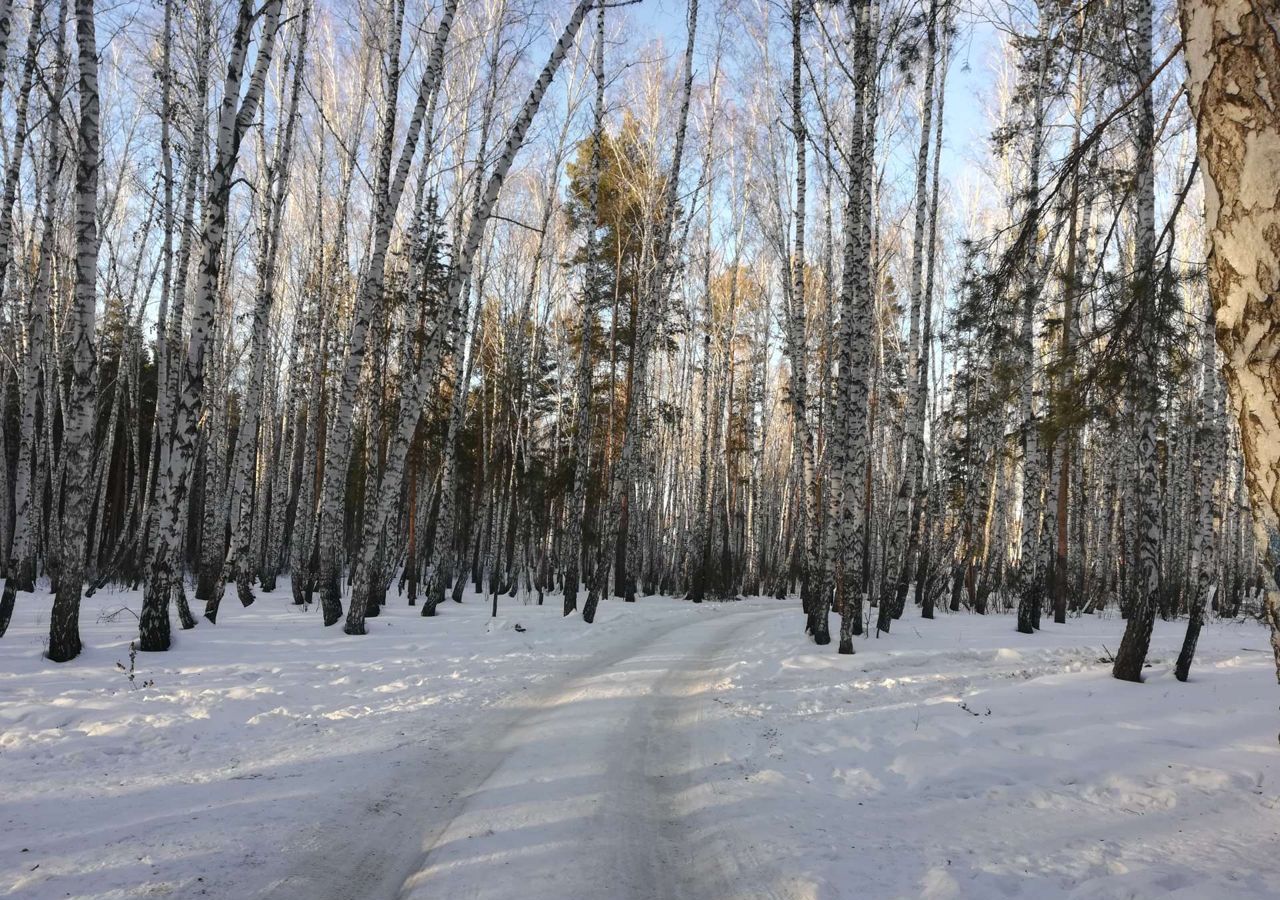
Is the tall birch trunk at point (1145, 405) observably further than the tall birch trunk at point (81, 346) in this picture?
No

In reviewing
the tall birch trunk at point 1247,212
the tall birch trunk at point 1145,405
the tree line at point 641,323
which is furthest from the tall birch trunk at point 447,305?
the tall birch trunk at point 1247,212

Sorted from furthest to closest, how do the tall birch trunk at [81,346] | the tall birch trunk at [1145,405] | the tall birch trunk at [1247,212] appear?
the tall birch trunk at [81,346] < the tall birch trunk at [1145,405] < the tall birch trunk at [1247,212]

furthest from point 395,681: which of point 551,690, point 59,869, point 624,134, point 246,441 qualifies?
point 624,134

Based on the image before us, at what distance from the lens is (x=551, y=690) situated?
7.19m

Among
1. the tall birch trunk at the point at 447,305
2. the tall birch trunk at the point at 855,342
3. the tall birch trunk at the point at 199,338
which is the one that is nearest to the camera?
the tall birch trunk at the point at 199,338

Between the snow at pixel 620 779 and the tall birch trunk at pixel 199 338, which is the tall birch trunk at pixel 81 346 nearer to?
the snow at pixel 620 779

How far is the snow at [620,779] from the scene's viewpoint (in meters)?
3.13

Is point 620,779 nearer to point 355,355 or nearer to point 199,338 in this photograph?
point 199,338

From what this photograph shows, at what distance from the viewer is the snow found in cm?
313

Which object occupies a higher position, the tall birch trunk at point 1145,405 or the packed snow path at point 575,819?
the tall birch trunk at point 1145,405

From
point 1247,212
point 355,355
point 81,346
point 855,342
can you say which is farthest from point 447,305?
point 1247,212

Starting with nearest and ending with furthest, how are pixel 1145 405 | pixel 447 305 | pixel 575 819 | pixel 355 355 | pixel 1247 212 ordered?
1. pixel 1247 212
2. pixel 575 819
3. pixel 1145 405
4. pixel 447 305
5. pixel 355 355

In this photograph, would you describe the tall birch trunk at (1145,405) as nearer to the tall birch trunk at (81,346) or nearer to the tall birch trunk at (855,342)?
the tall birch trunk at (855,342)

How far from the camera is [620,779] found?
4379mm
